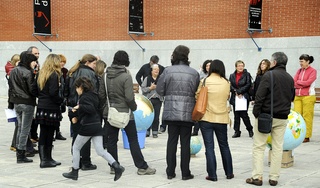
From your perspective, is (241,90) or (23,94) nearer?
(23,94)

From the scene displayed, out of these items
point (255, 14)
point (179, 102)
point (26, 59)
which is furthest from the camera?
point (255, 14)

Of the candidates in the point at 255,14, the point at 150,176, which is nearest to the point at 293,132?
the point at 150,176

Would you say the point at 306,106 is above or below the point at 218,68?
below

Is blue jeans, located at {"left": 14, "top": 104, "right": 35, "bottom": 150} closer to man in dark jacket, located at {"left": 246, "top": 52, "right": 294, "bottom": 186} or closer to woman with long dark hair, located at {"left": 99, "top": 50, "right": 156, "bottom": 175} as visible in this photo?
woman with long dark hair, located at {"left": 99, "top": 50, "right": 156, "bottom": 175}

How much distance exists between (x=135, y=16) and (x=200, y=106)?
50.8 ft

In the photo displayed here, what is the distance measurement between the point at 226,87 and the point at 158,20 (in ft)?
49.6

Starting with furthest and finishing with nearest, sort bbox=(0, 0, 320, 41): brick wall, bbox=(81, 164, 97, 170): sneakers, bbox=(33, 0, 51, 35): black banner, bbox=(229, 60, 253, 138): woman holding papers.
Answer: bbox=(33, 0, 51, 35): black banner, bbox=(0, 0, 320, 41): brick wall, bbox=(229, 60, 253, 138): woman holding papers, bbox=(81, 164, 97, 170): sneakers

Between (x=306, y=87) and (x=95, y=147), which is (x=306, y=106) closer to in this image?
(x=306, y=87)

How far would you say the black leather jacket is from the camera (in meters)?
10.1

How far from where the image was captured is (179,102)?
8594 mm

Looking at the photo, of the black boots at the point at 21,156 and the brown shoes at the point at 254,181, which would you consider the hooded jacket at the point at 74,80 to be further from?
the brown shoes at the point at 254,181

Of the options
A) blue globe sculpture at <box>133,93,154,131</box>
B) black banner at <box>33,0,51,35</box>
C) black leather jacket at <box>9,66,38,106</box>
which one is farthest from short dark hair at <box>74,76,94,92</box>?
black banner at <box>33,0,51,35</box>

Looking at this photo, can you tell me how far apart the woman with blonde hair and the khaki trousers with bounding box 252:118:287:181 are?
3.33 meters

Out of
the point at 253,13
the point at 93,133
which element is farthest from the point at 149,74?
the point at 253,13
